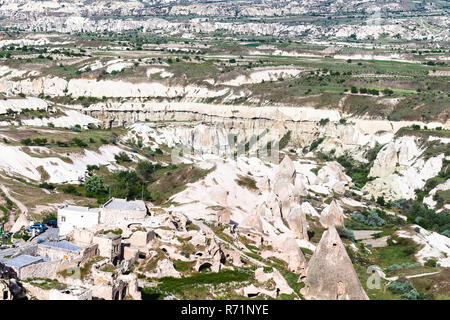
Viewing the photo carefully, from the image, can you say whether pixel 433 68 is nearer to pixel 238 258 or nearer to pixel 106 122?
pixel 106 122

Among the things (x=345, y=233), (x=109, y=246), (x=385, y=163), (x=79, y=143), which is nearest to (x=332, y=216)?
(x=345, y=233)

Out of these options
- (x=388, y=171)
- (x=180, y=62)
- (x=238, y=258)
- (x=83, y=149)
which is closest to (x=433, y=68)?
(x=180, y=62)

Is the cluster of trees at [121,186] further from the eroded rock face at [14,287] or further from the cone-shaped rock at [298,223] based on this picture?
the eroded rock face at [14,287]

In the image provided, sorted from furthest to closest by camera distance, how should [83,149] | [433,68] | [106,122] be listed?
[433,68], [106,122], [83,149]

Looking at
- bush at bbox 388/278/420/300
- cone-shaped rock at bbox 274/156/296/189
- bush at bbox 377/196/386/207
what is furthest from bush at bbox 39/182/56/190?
bush at bbox 388/278/420/300

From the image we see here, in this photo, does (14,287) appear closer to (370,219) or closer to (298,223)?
(298,223)

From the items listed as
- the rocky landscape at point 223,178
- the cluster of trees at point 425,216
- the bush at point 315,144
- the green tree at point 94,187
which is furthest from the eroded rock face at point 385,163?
the green tree at point 94,187
